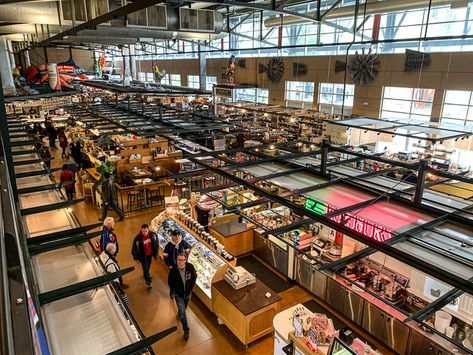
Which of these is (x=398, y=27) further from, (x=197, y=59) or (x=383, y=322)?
(x=197, y=59)

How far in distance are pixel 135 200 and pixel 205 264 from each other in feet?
19.3

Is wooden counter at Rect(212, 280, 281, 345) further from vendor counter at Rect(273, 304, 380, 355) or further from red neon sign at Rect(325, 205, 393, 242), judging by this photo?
red neon sign at Rect(325, 205, 393, 242)

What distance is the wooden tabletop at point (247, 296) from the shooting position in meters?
6.19

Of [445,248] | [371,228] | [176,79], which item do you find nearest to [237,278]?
[371,228]

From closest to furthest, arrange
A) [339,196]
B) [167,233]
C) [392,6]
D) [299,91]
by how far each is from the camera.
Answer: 1. [339,196]
2. [167,233]
3. [392,6]
4. [299,91]

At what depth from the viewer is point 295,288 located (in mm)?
7934

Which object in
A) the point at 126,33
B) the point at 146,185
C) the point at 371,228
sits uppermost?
the point at 126,33

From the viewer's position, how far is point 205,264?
7332mm

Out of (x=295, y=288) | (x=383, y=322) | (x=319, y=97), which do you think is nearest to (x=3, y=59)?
(x=319, y=97)

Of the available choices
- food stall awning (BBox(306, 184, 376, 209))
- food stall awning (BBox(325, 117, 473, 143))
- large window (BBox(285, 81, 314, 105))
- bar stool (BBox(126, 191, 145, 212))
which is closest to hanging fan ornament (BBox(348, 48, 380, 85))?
large window (BBox(285, 81, 314, 105))

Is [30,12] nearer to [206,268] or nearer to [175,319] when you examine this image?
[206,268]

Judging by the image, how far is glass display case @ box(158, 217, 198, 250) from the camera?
Result: 8242 mm

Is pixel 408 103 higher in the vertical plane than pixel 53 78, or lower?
lower

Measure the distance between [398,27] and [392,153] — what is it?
18.1 feet
